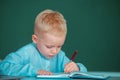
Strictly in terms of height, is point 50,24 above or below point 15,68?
above

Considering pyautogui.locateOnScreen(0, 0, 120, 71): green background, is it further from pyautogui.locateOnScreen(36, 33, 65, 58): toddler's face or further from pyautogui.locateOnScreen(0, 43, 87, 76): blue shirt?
pyautogui.locateOnScreen(36, 33, 65, 58): toddler's face

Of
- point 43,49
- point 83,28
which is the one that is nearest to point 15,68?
point 43,49

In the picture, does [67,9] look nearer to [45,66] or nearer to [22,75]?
[45,66]

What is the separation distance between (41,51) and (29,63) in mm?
98

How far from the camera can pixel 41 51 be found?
4.76ft

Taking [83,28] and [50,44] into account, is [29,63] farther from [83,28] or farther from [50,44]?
[83,28]

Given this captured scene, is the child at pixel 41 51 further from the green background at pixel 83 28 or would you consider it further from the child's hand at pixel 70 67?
the green background at pixel 83 28

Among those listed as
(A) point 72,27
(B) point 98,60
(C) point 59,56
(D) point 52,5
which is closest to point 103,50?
(B) point 98,60

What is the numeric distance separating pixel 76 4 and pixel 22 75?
1.32 meters

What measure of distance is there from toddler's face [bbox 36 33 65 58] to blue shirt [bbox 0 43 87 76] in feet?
0.24

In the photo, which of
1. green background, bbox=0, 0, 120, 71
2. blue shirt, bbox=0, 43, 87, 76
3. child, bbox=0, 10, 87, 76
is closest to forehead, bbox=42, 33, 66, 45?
child, bbox=0, 10, 87, 76

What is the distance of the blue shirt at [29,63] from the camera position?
1.31 m

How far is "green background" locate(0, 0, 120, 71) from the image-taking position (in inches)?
97.6

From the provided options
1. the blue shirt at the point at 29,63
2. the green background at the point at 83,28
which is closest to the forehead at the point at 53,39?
the blue shirt at the point at 29,63
